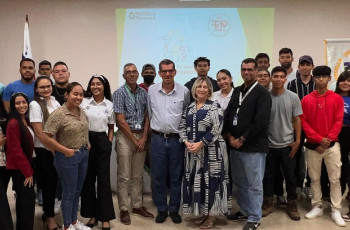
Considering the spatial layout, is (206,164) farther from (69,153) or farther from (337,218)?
(337,218)

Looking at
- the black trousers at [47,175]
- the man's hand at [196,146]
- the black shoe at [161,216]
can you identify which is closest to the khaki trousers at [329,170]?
the man's hand at [196,146]

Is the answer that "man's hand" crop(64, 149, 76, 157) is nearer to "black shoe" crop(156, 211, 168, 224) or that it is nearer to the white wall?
Answer: "black shoe" crop(156, 211, 168, 224)

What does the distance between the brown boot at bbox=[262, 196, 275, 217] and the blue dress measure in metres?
0.55

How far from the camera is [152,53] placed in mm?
5848

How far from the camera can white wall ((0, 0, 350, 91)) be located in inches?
223

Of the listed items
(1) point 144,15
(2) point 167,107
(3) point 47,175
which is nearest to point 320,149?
(2) point 167,107

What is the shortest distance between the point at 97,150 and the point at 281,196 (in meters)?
2.17

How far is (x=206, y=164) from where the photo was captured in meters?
3.11

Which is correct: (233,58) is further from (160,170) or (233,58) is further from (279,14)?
(160,170)

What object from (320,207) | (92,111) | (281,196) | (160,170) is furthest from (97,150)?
(320,207)

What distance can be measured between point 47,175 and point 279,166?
238 cm

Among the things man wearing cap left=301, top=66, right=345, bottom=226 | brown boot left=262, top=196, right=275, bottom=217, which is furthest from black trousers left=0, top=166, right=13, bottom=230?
man wearing cap left=301, top=66, right=345, bottom=226

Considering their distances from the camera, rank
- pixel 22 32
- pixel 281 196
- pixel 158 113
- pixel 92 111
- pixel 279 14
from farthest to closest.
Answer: pixel 22 32, pixel 279 14, pixel 281 196, pixel 158 113, pixel 92 111

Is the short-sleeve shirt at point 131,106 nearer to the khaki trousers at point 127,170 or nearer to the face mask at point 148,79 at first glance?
the khaki trousers at point 127,170
